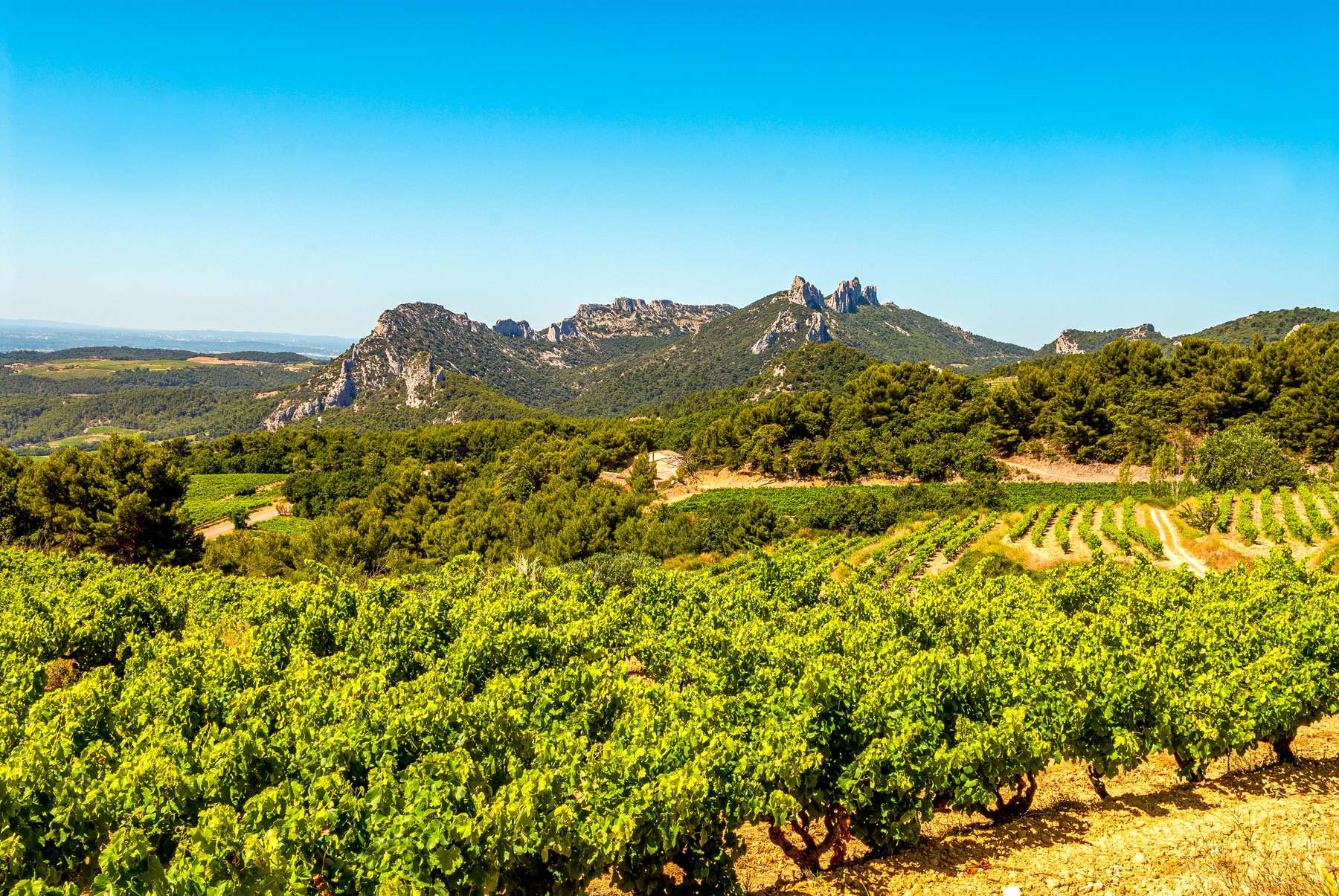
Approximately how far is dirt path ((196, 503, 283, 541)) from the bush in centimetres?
9578

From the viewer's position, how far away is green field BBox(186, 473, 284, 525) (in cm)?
8288

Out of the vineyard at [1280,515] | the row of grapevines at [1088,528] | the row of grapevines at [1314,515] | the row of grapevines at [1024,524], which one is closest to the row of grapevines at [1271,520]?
the vineyard at [1280,515]

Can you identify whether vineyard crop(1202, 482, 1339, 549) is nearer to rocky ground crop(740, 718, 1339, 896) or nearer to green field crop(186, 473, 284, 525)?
rocky ground crop(740, 718, 1339, 896)

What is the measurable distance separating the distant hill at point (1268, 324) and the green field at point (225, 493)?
209 metres

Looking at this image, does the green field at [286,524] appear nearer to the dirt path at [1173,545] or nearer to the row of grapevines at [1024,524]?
the row of grapevines at [1024,524]

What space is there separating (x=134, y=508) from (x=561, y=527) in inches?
1210

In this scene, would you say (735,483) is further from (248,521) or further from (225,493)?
(225,493)

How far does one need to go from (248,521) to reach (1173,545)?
9561 centimetres

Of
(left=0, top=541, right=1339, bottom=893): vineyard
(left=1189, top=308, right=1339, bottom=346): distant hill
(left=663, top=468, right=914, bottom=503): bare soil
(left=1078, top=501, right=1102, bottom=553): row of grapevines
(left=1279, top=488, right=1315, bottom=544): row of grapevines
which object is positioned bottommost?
(left=663, top=468, right=914, bottom=503): bare soil

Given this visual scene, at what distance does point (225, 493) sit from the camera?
95.8 m

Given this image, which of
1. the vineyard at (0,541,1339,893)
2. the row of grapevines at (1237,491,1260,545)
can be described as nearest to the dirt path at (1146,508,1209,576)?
the row of grapevines at (1237,491,1260,545)

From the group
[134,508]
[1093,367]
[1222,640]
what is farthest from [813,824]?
[1093,367]

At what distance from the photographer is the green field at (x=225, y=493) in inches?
3263

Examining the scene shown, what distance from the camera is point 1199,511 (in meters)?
44.6
